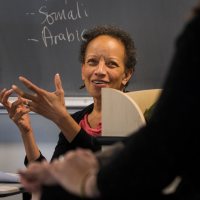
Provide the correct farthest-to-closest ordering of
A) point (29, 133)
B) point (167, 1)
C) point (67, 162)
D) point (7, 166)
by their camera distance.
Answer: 1. point (7, 166)
2. point (167, 1)
3. point (29, 133)
4. point (67, 162)

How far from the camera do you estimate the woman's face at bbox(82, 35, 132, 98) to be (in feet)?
5.48

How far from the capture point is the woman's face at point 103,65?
1670 mm

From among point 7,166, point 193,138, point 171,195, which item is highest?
point 193,138

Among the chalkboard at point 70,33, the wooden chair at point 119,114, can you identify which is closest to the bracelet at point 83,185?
the wooden chair at point 119,114

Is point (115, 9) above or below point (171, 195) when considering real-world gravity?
above

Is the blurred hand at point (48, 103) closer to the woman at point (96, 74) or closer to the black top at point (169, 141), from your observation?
the woman at point (96, 74)

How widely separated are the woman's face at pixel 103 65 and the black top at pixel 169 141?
1.04 meters

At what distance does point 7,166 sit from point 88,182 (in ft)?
5.58

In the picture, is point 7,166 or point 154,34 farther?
point 7,166

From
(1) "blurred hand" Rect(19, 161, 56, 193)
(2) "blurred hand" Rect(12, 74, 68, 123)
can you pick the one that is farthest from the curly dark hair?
(1) "blurred hand" Rect(19, 161, 56, 193)

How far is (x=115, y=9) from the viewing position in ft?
6.86

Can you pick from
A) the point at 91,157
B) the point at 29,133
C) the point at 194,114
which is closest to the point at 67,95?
the point at 29,133

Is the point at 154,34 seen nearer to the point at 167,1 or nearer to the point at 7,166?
the point at 167,1

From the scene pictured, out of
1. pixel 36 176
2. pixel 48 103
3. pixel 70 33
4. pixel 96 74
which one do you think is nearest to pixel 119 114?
pixel 48 103
